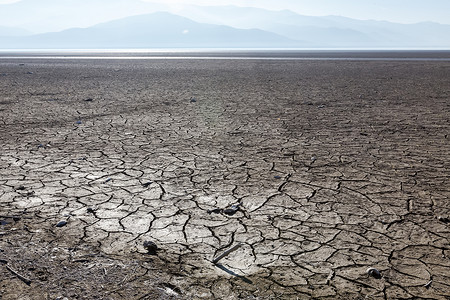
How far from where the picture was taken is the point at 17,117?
26.9 ft

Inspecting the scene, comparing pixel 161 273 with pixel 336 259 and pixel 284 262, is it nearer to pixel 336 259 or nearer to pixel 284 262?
pixel 284 262

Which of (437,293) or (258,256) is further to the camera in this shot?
(258,256)

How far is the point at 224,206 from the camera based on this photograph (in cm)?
378

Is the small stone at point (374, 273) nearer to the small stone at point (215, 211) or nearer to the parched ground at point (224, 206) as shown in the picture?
the parched ground at point (224, 206)

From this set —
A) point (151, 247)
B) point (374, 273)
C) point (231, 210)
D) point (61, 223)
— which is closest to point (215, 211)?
point (231, 210)

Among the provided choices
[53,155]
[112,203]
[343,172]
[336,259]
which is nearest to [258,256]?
[336,259]

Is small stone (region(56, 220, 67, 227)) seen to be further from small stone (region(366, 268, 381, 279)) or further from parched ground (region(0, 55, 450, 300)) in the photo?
small stone (region(366, 268, 381, 279))

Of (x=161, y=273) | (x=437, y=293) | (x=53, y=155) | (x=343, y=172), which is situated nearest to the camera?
(x=437, y=293)

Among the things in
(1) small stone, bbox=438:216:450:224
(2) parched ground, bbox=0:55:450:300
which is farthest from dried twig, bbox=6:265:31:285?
(1) small stone, bbox=438:216:450:224

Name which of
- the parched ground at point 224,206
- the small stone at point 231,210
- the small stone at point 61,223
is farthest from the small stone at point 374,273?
the small stone at point 61,223

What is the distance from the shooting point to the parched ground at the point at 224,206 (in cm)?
258

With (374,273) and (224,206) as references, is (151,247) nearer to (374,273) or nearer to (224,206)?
(224,206)

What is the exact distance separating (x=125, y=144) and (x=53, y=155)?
1036mm

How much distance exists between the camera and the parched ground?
2576 millimetres
